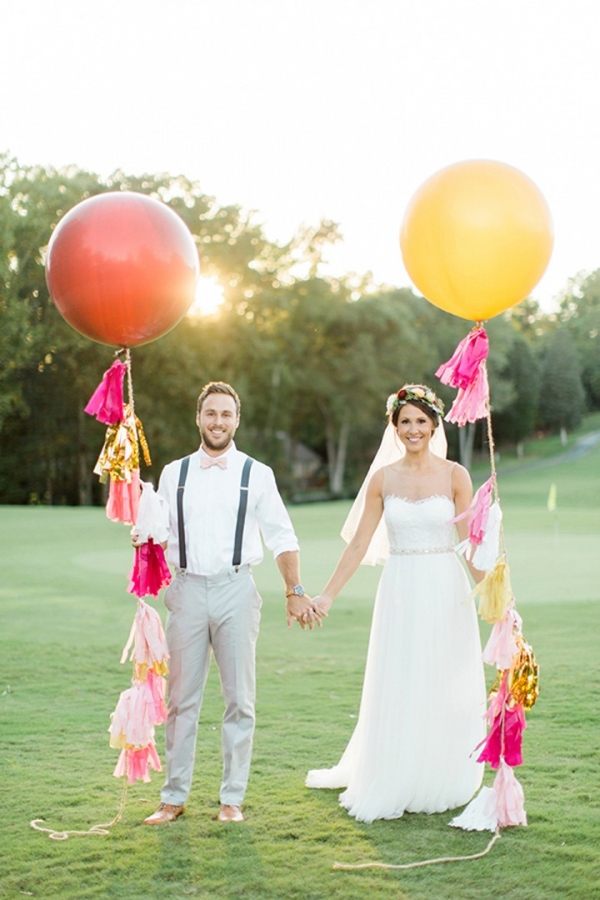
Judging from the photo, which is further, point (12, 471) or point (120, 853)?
point (12, 471)

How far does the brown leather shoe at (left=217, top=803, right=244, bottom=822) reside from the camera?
474 cm

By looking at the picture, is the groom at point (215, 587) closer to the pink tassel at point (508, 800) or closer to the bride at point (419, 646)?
the bride at point (419, 646)

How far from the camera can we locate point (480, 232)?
181 inches

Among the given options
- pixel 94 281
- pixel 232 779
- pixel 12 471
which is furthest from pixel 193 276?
pixel 12 471

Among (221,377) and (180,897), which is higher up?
(221,377)

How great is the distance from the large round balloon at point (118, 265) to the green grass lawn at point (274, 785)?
7.56 ft

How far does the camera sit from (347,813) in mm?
4910

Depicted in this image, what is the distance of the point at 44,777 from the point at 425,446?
8.84ft

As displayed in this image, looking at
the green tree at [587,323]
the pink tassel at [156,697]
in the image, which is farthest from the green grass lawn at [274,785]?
the green tree at [587,323]

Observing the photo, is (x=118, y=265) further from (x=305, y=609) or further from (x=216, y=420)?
(x=305, y=609)

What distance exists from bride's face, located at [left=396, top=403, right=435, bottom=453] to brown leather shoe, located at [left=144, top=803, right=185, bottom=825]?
204 cm

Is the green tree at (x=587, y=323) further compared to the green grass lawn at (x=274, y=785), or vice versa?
the green tree at (x=587, y=323)

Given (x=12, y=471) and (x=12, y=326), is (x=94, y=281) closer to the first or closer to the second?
(x=12, y=326)

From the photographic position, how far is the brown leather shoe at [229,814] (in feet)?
15.6
